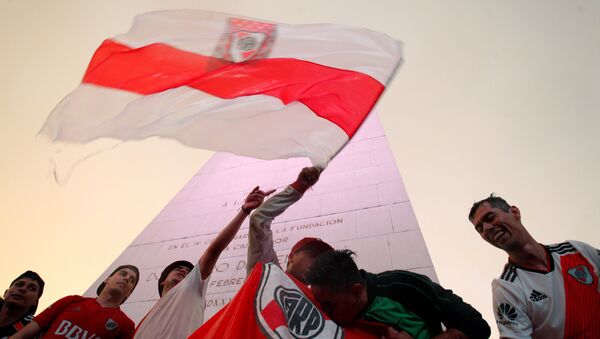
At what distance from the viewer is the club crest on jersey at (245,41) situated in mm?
2100

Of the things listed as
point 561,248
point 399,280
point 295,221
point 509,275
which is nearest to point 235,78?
point 399,280

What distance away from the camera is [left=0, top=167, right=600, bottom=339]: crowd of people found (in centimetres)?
117

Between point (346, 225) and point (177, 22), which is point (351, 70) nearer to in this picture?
point (177, 22)

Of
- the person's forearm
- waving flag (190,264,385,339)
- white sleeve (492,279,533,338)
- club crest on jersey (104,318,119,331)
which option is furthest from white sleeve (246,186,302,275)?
white sleeve (492,279,533,338)

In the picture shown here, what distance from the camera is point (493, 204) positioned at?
171 centimetres

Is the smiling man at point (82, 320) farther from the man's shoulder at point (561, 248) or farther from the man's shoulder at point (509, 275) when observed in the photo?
the man's shoulder at point (561, 248)

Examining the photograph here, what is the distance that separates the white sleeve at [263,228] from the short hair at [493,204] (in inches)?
32.4

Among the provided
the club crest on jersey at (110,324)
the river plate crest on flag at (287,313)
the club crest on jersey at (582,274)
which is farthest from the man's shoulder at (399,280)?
the club crest on jersey at (110,324)

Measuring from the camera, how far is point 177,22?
7.07 ft

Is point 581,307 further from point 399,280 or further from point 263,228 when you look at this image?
point 263,228

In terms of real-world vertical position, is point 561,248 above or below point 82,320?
above

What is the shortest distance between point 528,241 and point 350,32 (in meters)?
1.43

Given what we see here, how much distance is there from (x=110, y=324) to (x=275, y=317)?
1.21 metres

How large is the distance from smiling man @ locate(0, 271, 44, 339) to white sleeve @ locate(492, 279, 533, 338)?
2.30 m
